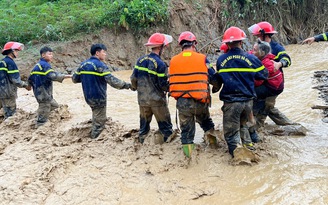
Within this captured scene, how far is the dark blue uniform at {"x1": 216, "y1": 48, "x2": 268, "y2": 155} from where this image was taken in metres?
4.06

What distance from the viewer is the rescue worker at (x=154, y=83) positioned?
15.1ft

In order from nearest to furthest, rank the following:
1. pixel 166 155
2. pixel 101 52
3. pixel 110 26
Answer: pixel 166 155 < pixel 101 52 < pixel 110 26

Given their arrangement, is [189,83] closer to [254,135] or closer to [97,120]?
[254,135]

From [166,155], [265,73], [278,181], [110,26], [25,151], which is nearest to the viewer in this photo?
[278,181]

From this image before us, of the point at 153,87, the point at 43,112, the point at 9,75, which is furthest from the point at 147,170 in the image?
the point at 9,75

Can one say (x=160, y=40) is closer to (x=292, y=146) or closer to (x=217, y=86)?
(x=217, y=86)

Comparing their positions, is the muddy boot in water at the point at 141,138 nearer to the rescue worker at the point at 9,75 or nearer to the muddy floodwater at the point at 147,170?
the muddy floodwater at the point at 147,170

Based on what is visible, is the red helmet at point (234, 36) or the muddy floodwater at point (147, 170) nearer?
the muddy floodwater at point (147, 170)

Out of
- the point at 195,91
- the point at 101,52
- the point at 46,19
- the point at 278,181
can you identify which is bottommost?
the point at 278,181

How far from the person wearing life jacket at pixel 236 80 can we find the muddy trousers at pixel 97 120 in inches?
86.6

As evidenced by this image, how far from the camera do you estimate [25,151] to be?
4949mm

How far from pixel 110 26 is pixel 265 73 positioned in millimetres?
9864

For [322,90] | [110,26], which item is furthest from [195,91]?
[110,26]

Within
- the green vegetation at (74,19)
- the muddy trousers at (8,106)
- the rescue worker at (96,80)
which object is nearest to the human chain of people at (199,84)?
the rescue worker at (96,80)
